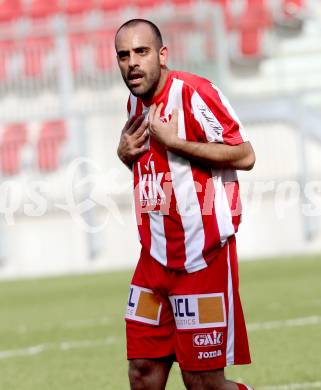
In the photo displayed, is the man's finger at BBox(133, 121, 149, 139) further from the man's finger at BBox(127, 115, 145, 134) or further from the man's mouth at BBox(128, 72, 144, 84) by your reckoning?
the man's mouth at BBox(128, 72, 144, 84)

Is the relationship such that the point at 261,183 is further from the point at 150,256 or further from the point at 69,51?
the point at 150,256

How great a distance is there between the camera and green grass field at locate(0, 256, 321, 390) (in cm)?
723

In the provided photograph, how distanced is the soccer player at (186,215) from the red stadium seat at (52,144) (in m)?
10.9

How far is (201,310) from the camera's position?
16.5ft

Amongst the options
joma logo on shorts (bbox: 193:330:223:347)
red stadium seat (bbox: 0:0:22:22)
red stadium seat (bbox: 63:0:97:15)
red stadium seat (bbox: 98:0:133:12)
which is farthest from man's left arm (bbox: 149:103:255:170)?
red stadium seat (bbox: 0:0:22:22)

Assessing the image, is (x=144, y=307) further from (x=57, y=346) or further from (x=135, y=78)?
(x=57, y=346)

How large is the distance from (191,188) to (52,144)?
36.2ft

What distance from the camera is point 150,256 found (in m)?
5.16

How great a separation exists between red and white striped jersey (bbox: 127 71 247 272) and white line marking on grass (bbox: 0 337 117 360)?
374 centimetres

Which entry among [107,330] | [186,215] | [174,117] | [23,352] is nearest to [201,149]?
[174,117]

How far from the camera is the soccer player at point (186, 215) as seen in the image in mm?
5000

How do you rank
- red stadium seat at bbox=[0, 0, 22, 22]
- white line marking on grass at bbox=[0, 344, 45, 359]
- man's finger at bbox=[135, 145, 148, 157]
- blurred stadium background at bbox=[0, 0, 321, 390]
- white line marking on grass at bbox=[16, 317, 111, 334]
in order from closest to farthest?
man's finger at bbox=[135, 145, 148, 157] < white line marking on grass at bbox=[0, 344, 45, 359] < white line marking on grass at bbox=[16, 317, 111, 334] < blurred stadium background at bbox=[0, 0, 321, 390] < red stadium seat at bbox=[0, 0, 22, 22]

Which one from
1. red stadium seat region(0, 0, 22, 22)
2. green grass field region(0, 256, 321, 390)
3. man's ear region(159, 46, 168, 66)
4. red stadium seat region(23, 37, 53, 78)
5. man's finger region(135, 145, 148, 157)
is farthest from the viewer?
red stadium seat region(0, 0, 22, 22)

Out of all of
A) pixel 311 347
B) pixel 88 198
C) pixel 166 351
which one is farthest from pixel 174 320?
pixel 88 198
